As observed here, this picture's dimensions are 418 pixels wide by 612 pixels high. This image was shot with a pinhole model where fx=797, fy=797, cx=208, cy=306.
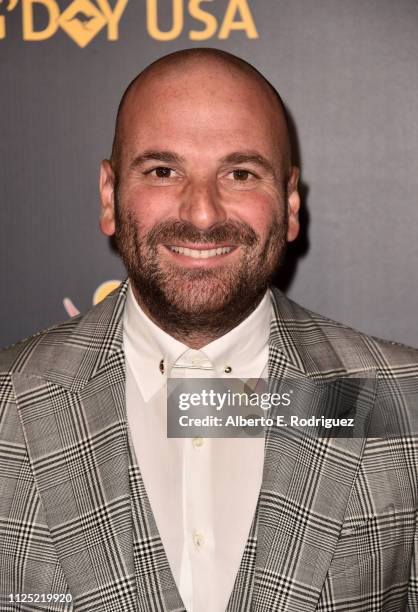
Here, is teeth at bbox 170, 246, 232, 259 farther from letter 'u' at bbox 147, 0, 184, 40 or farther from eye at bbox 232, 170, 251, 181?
letter 'u' at bbox 147, 0, 184, 40

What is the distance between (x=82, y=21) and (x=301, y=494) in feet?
3.48

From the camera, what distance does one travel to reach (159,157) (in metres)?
1.29

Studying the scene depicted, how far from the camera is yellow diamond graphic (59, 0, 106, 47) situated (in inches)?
65.2

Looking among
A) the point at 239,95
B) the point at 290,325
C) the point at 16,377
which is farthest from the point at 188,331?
the point at 239,95

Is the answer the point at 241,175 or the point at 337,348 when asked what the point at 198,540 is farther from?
the point at 241,175

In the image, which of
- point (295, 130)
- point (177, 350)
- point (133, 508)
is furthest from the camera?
point (295, 130)

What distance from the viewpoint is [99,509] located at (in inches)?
48.5

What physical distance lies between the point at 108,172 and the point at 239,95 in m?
0.28

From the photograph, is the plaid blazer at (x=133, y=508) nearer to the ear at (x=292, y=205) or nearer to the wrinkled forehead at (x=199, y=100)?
the ear at (x=292, y=205)

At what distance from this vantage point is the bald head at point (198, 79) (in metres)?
1.33

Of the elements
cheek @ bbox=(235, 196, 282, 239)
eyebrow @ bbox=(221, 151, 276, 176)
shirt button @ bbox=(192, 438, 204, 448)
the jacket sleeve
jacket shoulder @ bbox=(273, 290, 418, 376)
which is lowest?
the jacket sleeve

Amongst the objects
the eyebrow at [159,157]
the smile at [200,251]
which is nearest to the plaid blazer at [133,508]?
the smile at [200,251]

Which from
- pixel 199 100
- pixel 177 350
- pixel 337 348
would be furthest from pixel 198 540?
pixel 199 100
